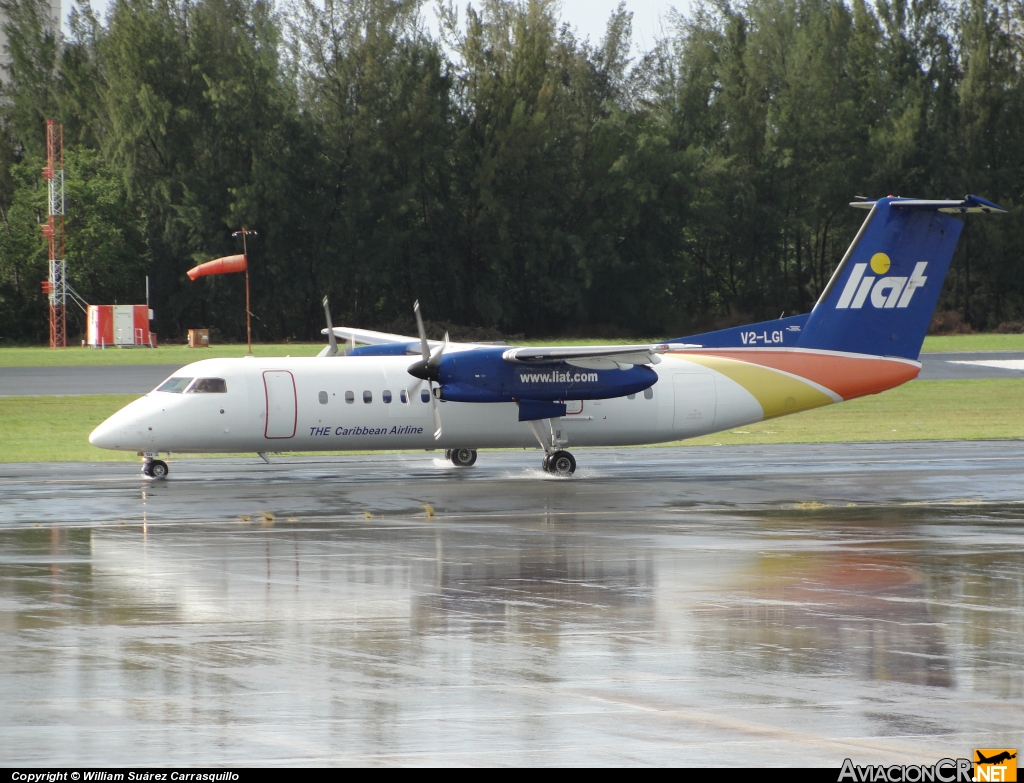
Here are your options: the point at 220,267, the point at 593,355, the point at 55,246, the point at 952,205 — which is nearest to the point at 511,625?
the point at 593,355

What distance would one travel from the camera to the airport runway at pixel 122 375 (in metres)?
44.5

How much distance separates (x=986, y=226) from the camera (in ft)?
273

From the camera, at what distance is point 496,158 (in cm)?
7956

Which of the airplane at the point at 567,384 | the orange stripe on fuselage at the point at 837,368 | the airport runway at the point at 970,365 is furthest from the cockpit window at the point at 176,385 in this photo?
the airport runway at the point at 970,365

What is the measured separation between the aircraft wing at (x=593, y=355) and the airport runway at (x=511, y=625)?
264cm

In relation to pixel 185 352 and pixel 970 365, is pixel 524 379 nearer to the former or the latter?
pixel 970 365

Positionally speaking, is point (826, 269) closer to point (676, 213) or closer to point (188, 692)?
point (676, 213)

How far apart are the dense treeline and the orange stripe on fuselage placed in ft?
179

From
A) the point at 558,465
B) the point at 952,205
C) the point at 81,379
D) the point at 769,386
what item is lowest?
the point at 558,465

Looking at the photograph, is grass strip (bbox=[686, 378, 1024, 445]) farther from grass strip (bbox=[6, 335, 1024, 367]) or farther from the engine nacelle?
grass strip (bbox=[6, 335, 1024, 367])

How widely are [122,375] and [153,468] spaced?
27985 millimetres

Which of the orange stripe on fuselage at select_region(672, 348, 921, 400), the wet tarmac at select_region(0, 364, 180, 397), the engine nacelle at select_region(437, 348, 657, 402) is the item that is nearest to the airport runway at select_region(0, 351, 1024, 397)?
the wet tarmac at select_region(0, 364, 180, 397)

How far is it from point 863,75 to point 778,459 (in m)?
65.6

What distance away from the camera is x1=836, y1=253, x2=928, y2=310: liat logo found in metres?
26.1
